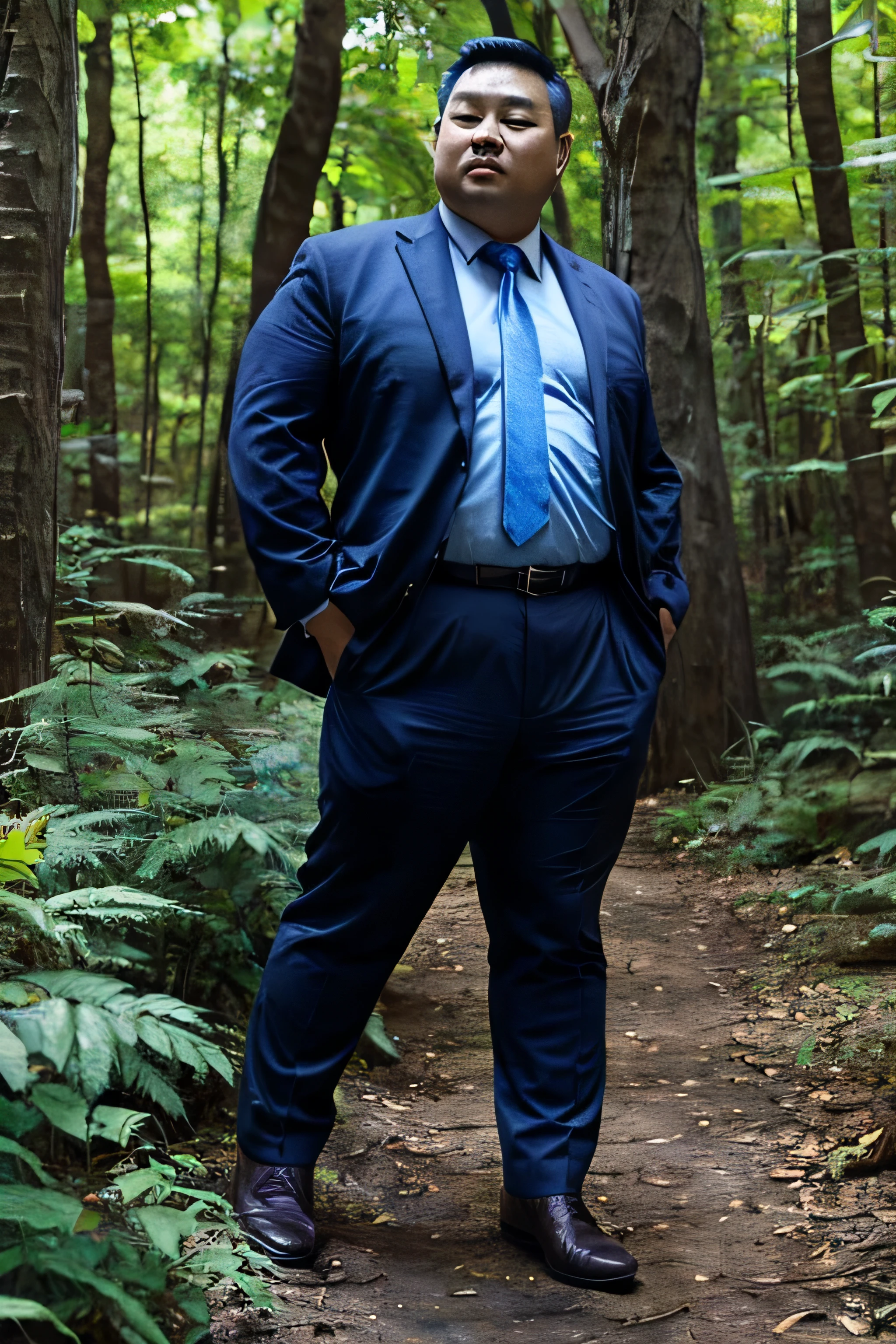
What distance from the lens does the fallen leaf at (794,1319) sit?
2.13 metres

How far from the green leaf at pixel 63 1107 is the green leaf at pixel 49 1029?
37 mm

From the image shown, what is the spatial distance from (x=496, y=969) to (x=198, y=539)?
10.1 meters

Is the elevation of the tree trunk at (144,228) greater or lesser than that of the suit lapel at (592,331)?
greater

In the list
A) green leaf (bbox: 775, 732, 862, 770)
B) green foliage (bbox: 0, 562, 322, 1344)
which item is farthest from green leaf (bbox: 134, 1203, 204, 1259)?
green leaf (bbox: 775, 732, 862, 770)

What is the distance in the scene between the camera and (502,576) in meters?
2.37

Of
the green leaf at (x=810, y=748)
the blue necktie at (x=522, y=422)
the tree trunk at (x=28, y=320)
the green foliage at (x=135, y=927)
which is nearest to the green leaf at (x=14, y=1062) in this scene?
the green foliage at (x=135, y=927)

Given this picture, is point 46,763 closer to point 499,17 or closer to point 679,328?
point 679,328

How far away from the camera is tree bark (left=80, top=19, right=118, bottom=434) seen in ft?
32.3

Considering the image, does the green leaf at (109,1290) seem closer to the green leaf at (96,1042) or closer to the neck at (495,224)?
the green leaf at (96,1042)

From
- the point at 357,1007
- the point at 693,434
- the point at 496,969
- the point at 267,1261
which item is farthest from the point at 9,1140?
the point at 693,434

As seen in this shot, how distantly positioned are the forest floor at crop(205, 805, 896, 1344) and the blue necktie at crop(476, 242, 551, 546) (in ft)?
4.95

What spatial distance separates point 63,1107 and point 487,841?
1.11m

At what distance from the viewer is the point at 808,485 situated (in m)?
10.7

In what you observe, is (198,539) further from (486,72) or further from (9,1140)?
(9,1140)
